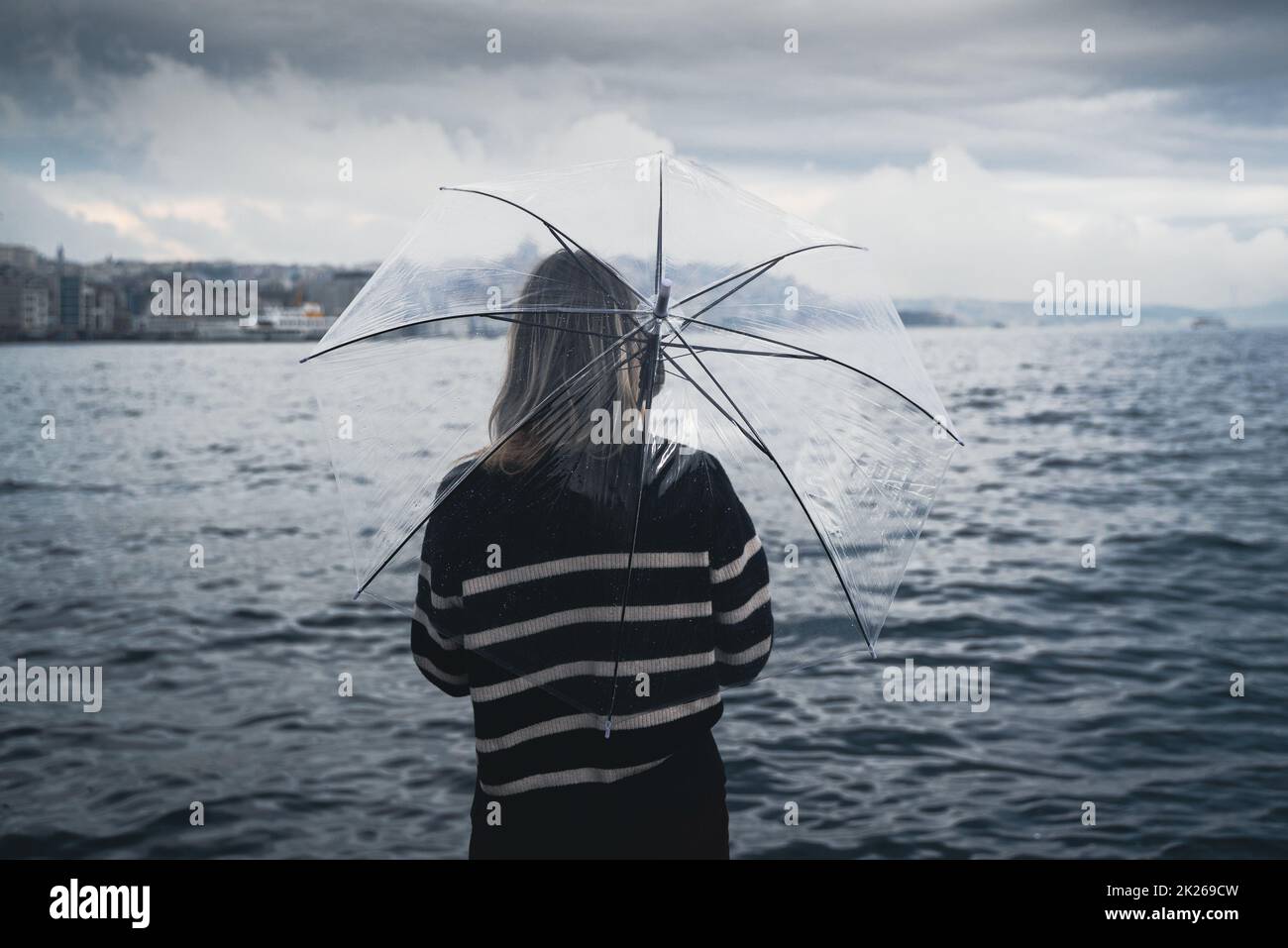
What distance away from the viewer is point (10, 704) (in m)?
8.73

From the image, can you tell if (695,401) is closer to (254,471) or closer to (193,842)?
(193,842)

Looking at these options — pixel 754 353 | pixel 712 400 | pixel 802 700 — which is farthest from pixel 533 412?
pixel 802 700

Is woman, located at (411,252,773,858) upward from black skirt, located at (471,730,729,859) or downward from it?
upward

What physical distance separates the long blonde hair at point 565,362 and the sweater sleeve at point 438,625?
0.27 m

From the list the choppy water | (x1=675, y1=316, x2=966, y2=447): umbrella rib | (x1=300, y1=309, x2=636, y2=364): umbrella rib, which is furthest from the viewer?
the choppy water

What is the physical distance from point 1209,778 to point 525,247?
6430 mm

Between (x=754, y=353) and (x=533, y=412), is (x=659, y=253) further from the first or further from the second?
(x=533, y=412)

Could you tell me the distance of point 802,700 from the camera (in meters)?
8.59

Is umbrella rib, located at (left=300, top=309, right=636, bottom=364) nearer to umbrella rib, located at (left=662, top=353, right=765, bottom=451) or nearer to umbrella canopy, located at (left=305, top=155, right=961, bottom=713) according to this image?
umbrella canopy, located at (left=305, top=155, right=961, bottom=713)

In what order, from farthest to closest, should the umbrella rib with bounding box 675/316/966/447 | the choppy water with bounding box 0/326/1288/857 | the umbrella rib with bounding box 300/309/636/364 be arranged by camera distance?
the choppy water with bounding box 0/326/1288/857 → the umbrella rib with bounding box 675/316/966/447 → the umbrella rib with bounding box 300/309/636/364

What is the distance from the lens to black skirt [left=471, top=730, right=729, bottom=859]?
262 cm

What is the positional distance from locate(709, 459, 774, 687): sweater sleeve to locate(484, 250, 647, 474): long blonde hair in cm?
30

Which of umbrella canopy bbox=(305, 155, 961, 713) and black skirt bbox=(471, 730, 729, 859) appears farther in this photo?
black skirt bbox=(471, 730, 729, 859)


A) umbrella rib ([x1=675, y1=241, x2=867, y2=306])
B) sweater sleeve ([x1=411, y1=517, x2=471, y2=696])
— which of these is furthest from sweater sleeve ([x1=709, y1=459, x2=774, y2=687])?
sweater sleeve ([x1=411, y1=517, x2=471, y2=696])
